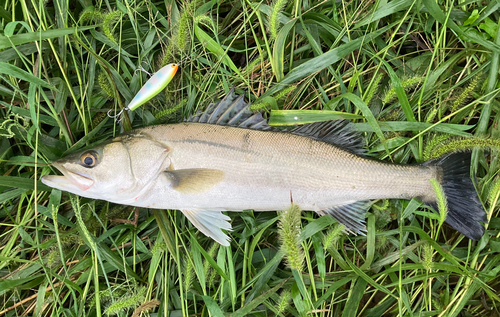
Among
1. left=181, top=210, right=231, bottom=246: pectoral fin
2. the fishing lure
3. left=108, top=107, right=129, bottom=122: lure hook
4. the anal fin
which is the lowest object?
the anal fin

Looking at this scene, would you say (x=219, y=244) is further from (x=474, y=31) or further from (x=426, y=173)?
(x=474, y=31)

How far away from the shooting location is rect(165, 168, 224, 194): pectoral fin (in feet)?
7.32

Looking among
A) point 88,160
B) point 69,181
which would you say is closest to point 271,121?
point 88,160

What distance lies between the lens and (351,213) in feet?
7.95

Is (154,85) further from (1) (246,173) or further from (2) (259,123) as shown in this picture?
(1) (246,173)

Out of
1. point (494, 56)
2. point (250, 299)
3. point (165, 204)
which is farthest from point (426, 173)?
point (165, 204)

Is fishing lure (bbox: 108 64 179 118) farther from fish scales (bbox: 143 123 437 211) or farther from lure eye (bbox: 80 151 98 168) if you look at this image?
lure eye (bbox: 80 151 98 168)

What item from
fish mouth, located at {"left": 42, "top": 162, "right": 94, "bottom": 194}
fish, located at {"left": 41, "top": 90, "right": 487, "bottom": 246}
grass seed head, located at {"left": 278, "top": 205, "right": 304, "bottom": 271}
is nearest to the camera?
grass seed head, located at {"left": 278, "top": 205, "right": 304, "bottom": 271}

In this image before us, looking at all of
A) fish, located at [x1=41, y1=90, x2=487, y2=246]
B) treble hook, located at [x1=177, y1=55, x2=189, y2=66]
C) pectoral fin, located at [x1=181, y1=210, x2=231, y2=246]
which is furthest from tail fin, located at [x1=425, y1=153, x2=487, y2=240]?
treble hook, located at [x1=177, y1=55, x2=189, y2=66]

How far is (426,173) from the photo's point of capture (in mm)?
2369

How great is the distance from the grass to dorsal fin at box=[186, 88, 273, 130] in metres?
0.16

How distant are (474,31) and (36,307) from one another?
12.9 ft

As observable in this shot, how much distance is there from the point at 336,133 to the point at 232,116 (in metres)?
0.82

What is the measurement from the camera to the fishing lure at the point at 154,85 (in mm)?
2363
